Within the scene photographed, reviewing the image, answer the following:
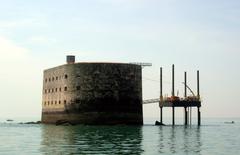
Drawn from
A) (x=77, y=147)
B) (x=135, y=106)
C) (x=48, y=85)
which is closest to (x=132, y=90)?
(x=135, y=106)

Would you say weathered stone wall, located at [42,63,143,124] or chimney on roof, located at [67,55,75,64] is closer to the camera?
weathered stone wall, located at [42,63,143,124]

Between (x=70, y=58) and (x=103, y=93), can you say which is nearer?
(x=103, y=93)

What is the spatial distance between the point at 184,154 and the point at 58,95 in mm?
40602

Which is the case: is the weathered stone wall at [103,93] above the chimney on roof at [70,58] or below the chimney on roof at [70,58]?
below

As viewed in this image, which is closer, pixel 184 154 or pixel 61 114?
pixel 184 154

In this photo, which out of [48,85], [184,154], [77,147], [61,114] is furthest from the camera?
[48,85]

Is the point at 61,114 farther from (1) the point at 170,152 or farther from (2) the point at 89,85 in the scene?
(1) the point at 170,152

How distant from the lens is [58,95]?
217 feet

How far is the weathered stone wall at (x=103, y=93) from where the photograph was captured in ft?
199

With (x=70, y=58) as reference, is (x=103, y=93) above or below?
below

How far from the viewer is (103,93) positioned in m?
60.8

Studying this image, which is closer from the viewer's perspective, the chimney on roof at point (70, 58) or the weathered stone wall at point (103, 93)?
the weathered stone wall at point (103, 93)

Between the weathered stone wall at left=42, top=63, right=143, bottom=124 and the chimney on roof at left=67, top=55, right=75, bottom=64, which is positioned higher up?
the chimney on roof at left=67, top=55, right=75, bottom=64

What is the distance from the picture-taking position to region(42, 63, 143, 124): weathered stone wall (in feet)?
199
